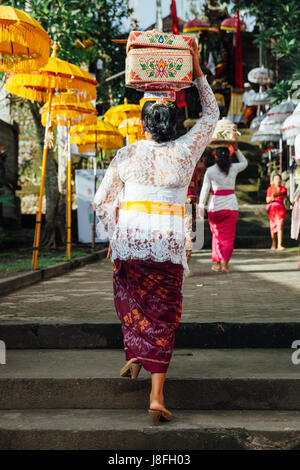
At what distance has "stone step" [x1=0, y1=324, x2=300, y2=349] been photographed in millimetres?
4238

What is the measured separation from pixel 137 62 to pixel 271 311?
2.38 meters

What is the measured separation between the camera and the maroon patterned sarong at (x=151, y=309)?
325cm

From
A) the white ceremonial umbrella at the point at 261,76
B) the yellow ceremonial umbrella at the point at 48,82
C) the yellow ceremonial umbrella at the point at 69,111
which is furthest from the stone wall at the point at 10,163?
the white ceremonial umbrella at the point at 261,76

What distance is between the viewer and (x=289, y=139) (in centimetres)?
1117

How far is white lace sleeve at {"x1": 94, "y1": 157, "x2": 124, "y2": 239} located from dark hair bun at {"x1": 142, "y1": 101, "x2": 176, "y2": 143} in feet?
1.04

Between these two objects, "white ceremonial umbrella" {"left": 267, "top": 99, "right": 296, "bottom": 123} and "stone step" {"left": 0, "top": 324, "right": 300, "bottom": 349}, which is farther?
"white ceremonial umbrella" {"left": 267, "top": 99, "right": 296, "bottom": 123}

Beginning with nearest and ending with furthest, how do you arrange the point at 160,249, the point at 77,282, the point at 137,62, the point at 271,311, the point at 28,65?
the point at 160,249
the point at 137,62
the point at 271,311
the point at 28,65
the point at 77,282

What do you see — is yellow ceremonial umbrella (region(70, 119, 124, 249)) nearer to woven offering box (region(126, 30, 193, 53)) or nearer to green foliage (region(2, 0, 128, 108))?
green foliage (region(2, 0, 128, 108))

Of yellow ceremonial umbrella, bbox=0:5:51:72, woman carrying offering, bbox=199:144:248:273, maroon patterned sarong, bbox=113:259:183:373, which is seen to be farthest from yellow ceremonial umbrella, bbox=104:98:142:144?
maroon patterned sarong, bbox=113:259:183:373

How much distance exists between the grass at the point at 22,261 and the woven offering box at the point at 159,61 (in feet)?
13.6

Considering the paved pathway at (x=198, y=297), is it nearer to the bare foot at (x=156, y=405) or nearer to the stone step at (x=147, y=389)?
the stone step at (x=147, y=389)

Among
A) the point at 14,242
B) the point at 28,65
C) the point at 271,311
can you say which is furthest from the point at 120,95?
the point at 271,311
